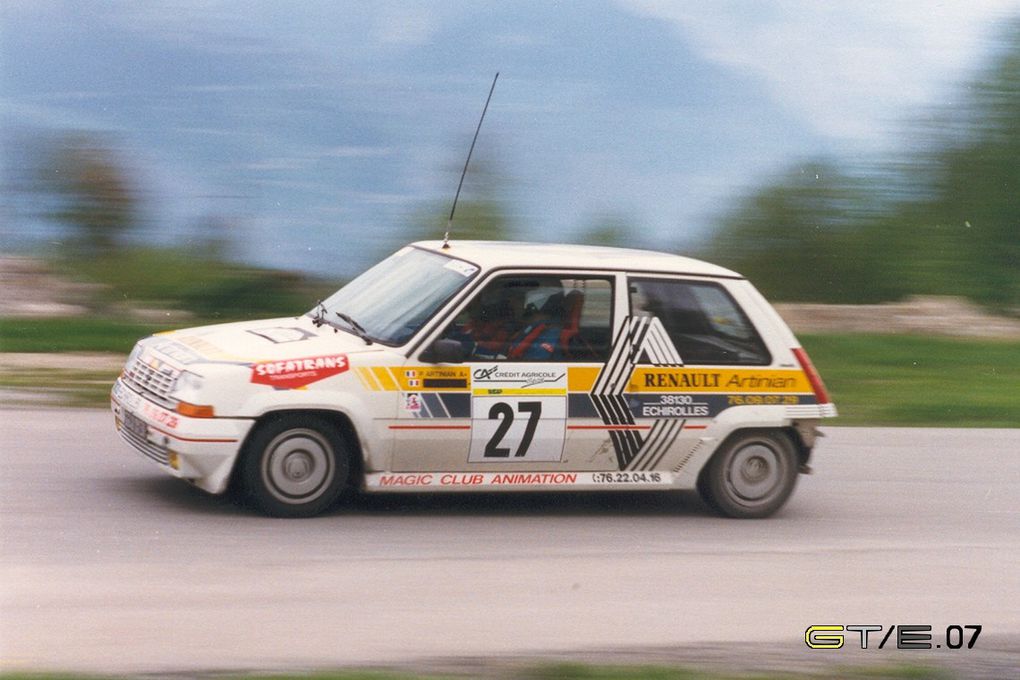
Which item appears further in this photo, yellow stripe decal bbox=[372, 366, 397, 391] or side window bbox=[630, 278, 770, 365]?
side window bbox=[630, 278, 770, 365]

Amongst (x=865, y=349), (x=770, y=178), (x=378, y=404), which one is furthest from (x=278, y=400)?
(x=770, y=178)

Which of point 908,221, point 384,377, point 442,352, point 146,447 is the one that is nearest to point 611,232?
point 908,221

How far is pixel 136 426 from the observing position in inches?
331

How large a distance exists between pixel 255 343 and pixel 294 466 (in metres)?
0.79

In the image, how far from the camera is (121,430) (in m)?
8.73

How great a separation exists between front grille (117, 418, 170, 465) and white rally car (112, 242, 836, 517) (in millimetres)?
19

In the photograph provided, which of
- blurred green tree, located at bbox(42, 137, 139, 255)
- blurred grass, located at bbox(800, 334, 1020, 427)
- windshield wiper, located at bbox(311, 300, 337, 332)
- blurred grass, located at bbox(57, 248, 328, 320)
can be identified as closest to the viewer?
windshield wiper, located at bbox(311, 300, 337, 332)

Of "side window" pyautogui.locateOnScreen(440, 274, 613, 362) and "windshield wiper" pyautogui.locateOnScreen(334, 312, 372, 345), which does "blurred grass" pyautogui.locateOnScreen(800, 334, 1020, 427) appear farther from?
"windshield wiper" pyautogui.locateOnScreen(334, 312, 372, 345)

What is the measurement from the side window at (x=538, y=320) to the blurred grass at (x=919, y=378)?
16.9 feet

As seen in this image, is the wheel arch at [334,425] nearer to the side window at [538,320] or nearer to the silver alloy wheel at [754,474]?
the side window at [538,320]

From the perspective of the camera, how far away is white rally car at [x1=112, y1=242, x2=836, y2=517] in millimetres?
8164

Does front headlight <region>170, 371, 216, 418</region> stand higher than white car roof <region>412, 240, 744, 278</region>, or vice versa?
white car roof <region>412, 240, 744, 278</region>

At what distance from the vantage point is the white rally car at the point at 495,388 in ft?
26.8

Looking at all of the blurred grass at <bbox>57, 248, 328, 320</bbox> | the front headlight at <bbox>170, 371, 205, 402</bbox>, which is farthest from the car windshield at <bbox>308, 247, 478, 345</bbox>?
the blurred grass at <bbox>57, 248, 328, 320</bbox>
